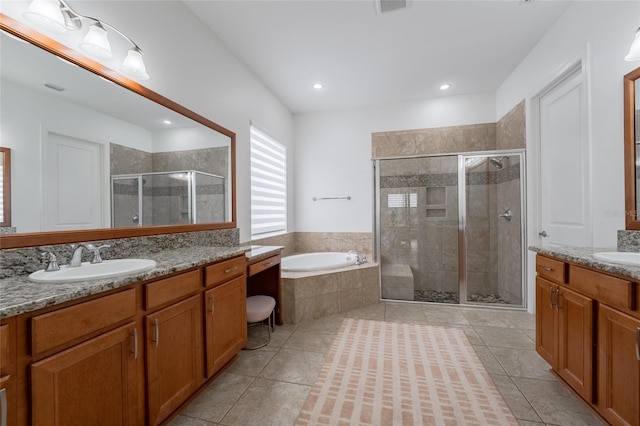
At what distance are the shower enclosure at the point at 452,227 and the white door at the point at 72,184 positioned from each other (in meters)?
2.84

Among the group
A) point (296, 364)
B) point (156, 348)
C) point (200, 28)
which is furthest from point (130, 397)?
point (200, 28)

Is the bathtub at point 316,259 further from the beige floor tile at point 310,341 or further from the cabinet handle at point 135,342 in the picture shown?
the cabinet handle at point 135,342

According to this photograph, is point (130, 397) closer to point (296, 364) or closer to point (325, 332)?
point (296, 364)

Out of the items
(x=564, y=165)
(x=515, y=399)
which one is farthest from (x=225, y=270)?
(x=564, y=165)

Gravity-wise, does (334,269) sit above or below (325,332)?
above

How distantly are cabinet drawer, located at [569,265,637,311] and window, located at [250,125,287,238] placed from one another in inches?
103

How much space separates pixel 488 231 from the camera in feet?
10.8

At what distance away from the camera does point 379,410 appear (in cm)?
146

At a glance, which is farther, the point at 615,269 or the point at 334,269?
the point at 334,269

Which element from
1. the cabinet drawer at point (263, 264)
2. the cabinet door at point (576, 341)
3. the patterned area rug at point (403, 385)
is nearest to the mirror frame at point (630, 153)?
the cabinet door at point (576, 341)

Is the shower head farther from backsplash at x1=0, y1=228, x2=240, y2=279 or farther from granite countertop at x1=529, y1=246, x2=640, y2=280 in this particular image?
backsplash at x1=0, y1=228, x2=240, y2=279

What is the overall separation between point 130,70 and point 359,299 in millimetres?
2822

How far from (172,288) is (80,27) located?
4.43ft

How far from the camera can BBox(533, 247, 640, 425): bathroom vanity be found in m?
1.10
